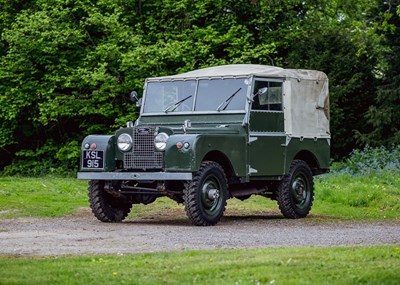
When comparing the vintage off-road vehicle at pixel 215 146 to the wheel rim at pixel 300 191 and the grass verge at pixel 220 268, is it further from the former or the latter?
the grass verge at pixel 220 268

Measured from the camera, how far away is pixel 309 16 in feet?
124

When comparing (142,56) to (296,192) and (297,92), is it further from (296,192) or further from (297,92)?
(296,192)

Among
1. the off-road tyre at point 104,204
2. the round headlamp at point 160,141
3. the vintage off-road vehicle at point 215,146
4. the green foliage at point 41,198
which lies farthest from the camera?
the green foliage at point 41,198

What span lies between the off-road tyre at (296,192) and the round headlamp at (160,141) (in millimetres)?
2879

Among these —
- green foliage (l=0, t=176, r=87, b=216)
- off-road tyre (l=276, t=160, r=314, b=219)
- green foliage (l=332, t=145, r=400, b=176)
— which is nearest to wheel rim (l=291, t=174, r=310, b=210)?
off-road tyre (l=276, t=160, r=314, b=219)

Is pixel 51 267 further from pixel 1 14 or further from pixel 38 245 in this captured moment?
pixel 1 14

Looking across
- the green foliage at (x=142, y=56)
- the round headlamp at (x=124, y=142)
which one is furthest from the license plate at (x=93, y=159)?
the green foliage at (x=142, y=56)

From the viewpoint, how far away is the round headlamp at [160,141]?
1675 cm

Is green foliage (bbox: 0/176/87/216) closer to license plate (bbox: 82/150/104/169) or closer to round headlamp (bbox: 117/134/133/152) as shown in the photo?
license plate (bbox: 82/150/104/169)

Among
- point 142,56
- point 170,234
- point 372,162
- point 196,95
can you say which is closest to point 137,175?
point 170,234

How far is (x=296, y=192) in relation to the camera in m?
19.0

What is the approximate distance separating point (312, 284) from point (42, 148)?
28.7 m

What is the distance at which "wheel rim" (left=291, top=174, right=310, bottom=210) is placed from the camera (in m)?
19.0

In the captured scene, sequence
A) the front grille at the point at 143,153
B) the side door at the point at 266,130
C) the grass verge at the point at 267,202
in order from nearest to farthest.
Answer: the front grille at the point at 143,153
the side door at the point at 266,130
the grass verge at the point at 267,202
